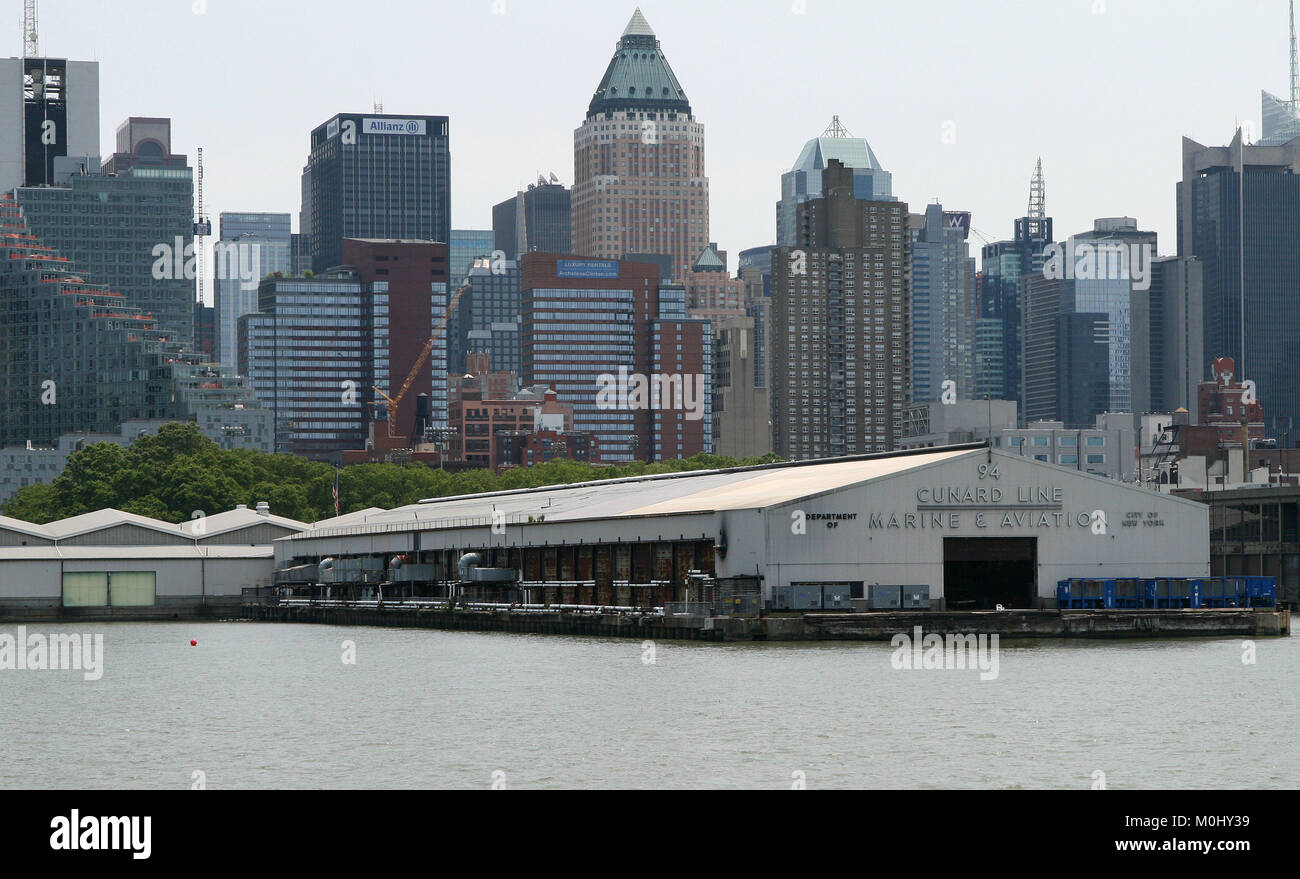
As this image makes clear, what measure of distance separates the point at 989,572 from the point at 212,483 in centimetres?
9875

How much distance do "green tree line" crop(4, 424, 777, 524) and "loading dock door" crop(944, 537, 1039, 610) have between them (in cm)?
9543

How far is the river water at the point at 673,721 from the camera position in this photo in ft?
129

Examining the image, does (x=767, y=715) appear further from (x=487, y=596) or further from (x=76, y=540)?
(x=76, y=540)

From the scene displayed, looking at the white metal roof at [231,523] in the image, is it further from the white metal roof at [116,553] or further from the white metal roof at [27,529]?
the white metal roof at [27,529]

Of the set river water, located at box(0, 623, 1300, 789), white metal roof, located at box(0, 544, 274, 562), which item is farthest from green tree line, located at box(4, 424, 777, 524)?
river water, located at box(0, 623, 1300, 789)

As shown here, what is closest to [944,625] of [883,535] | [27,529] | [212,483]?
[883,535]

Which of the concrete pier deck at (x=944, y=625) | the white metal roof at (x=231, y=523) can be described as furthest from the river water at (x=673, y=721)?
the white metal roof at (x=231, y=523)

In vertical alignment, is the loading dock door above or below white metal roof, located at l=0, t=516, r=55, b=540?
below

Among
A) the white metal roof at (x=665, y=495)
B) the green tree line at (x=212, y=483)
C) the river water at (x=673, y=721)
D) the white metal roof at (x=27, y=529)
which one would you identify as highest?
the green tree line at (x=212, y=483)

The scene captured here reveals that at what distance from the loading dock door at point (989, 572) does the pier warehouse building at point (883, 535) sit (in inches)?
2.4

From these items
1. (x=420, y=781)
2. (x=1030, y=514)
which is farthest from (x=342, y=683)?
(x=1030, y=514)

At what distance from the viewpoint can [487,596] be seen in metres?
106

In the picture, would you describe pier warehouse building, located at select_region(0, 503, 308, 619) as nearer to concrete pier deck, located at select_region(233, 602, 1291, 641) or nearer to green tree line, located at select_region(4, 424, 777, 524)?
green tree line, located at select_region(4, 424, 777, 524)

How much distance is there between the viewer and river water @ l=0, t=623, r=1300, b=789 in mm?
39188
